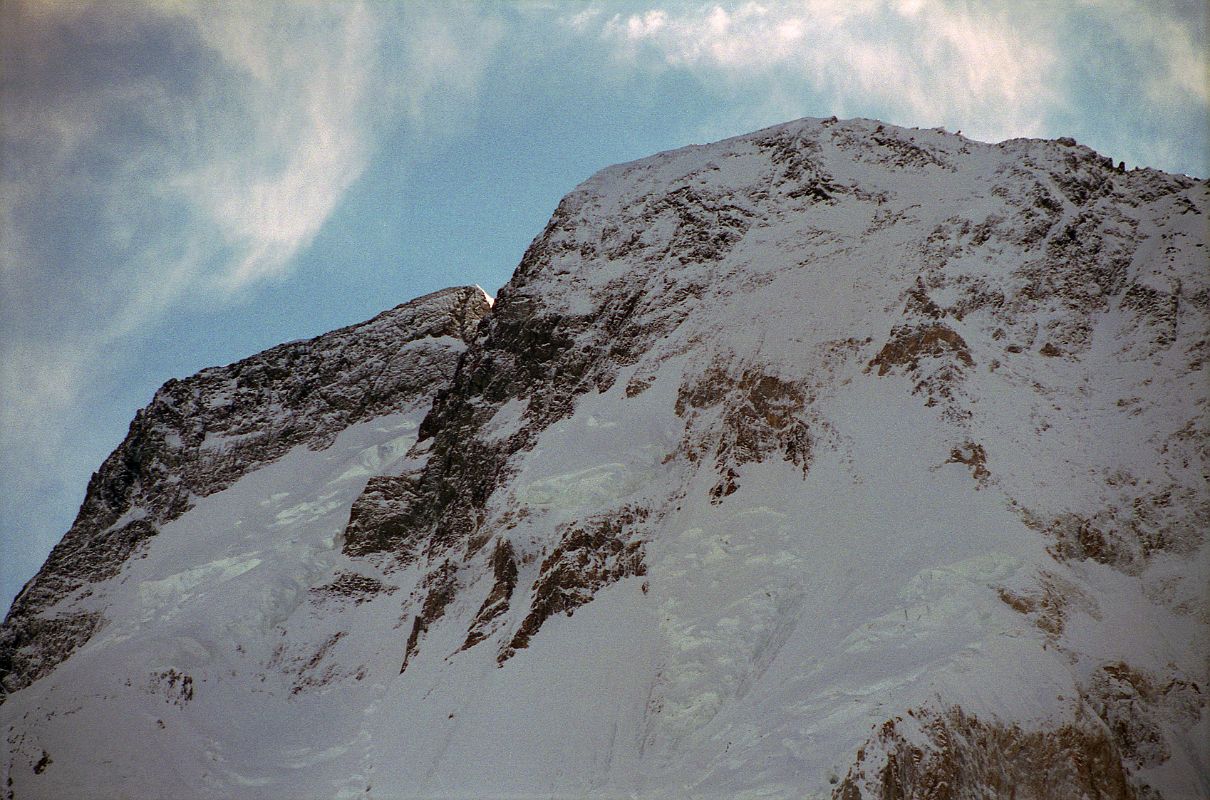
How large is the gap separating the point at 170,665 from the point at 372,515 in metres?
15.7

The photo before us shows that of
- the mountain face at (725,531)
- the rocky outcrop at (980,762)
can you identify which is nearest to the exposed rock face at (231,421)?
the mountain face at (725,531)

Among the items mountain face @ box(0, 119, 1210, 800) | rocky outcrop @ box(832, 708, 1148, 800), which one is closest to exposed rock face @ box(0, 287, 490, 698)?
mountain face @ box(0, 119, 1210, 800)

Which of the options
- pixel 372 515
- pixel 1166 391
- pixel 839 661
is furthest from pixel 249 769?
pixel 1166 391

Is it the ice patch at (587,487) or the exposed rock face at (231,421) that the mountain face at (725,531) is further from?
the exposed rock face at (231,421)

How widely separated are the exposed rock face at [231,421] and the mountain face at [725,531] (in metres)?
0.47

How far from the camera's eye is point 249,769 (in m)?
56.1

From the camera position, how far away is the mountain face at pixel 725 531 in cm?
3681

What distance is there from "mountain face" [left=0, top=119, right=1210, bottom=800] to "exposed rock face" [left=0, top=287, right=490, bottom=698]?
0.47m

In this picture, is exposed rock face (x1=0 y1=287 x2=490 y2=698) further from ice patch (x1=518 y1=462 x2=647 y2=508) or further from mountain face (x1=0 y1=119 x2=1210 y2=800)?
ice patch (x1=518 y1=462 x2=647 y2=508)

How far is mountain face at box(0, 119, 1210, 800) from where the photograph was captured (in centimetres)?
3681

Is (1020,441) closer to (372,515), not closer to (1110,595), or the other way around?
(1110,595)

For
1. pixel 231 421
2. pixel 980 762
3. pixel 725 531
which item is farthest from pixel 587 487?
pixel 231 421

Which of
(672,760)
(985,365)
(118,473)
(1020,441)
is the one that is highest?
(118,473)

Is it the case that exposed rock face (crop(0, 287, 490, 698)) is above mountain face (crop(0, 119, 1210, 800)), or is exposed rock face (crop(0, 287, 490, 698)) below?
above
